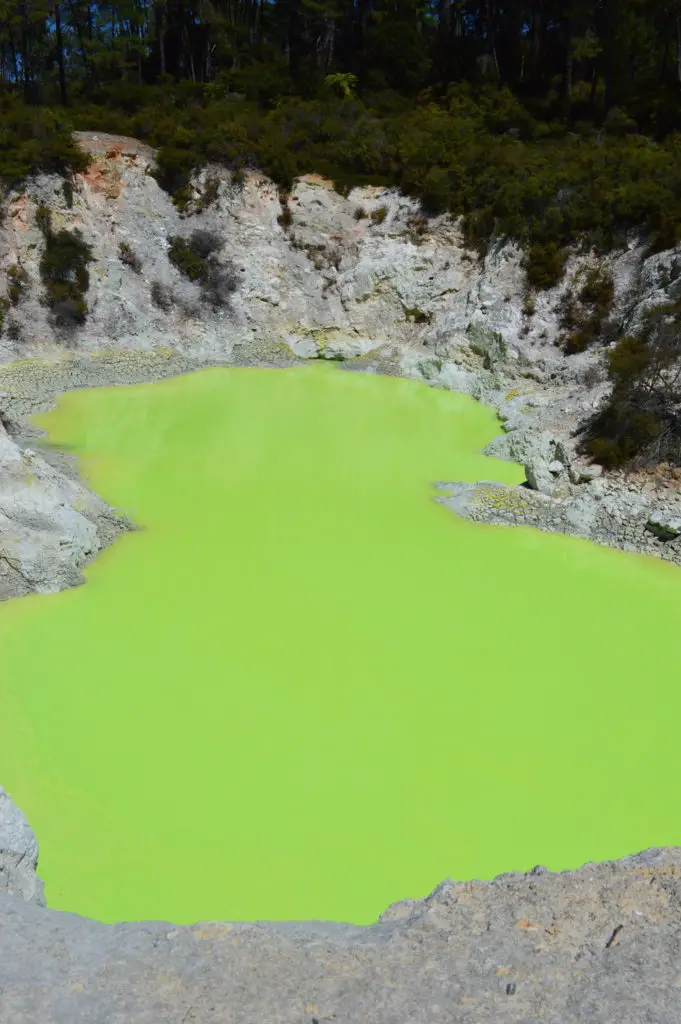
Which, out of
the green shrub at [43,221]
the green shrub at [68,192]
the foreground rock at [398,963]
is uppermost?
the green shrub at [68,192]

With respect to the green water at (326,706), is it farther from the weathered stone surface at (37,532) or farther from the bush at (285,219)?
the bush at (285,219)

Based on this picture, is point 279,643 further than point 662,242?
No

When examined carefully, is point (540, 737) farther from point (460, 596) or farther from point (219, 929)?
point (219, 929)

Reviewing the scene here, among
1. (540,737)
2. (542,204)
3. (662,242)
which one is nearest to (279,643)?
(540,737)

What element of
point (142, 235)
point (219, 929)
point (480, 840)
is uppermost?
point (142, 235)

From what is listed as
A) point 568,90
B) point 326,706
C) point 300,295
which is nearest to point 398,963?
point 326,706

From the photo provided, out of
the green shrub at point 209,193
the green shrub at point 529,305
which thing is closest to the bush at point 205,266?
the green shrub at point 209,193

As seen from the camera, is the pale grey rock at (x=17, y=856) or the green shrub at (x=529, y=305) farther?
the green shrub at (x=529, y=305)
